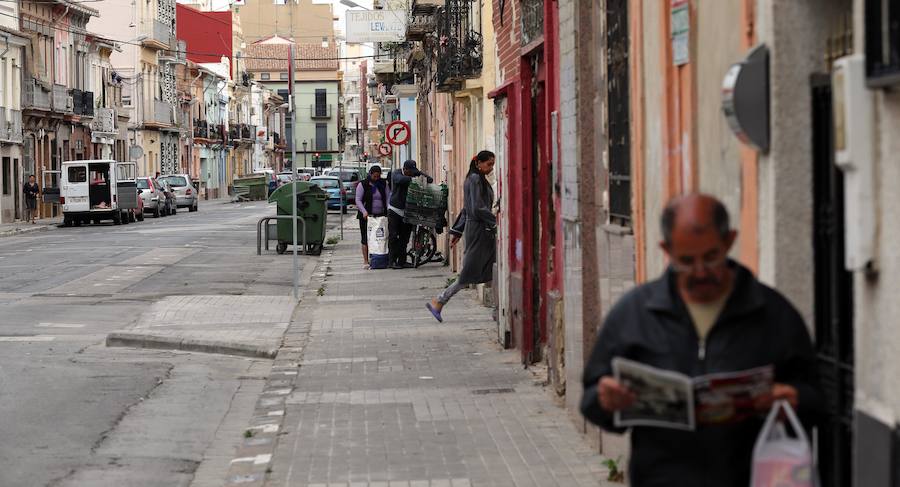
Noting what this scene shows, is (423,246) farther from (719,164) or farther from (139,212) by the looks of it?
(139,212)

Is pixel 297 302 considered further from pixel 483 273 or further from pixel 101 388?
pixel 101 388

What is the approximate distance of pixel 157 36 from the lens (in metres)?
88.8

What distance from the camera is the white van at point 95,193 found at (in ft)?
178

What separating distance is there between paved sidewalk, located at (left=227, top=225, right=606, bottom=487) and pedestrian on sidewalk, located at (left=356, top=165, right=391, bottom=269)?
9013mm

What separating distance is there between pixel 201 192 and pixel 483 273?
91360 millimetres

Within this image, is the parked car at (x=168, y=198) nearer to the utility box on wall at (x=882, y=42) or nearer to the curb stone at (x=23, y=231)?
the curb stone at (x=23, y=231)

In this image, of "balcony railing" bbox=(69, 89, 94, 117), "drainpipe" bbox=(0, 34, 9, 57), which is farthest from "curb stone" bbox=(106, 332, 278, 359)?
"balcony railing" bbox=(69, 89, 94, 117)

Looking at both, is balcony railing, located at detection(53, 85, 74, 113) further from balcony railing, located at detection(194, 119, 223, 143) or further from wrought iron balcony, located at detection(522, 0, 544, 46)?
wrought iron balcony, located at detection(522, 0, 544, 46)

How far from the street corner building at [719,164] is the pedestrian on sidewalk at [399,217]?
12132mm

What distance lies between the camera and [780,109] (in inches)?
211

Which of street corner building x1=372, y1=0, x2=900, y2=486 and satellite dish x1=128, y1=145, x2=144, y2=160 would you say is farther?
satellite dish x1=128, y1=145, x2=144, y2=160

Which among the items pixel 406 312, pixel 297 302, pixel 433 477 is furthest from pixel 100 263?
pixel 433 477

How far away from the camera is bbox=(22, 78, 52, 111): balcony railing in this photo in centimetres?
6228

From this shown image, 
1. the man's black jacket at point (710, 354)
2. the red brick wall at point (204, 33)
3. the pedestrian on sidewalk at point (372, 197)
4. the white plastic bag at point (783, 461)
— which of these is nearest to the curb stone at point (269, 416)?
the man's black jacket at point (710, 354)
